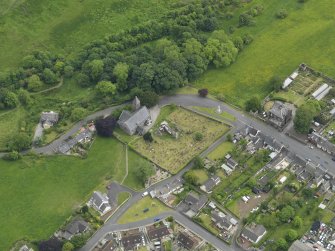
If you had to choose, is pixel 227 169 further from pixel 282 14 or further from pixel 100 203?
pixel 282 14

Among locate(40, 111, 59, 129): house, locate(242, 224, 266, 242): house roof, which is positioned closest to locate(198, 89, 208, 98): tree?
locate(40, 111, 59, 129): house

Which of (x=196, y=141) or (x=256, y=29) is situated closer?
(x=196, y=141)

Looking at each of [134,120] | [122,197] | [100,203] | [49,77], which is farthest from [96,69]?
[100,203]

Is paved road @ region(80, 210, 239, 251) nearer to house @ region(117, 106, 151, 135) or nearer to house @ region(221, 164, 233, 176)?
house @ region(221, 164, 233, 176)

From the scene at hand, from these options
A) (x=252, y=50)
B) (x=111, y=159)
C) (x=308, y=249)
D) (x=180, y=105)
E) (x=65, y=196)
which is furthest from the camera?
(x=252, y=50)

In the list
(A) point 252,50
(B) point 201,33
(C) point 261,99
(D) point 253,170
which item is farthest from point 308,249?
(B) point 201,33

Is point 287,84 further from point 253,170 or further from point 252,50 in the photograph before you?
point 253,170
